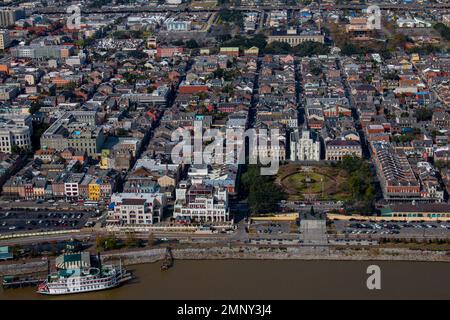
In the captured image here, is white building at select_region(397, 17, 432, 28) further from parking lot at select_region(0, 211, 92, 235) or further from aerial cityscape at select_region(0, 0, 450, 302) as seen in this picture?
parking lot at select_region(0, 211, 92, 235)

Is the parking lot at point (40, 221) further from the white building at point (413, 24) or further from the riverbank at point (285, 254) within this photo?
the white building at point (413, 24)

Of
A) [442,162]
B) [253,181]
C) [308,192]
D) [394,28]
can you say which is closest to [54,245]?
[253,181]

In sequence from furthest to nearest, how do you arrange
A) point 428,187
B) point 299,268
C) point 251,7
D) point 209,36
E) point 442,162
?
1. point 251,7
2. point 209,36
3. point 442,162
4. point 428,187
5. point 299,268

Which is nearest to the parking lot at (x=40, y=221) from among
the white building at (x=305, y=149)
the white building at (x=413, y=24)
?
the white building at (x=305, y=149)

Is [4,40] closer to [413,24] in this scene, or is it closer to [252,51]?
[252,51]

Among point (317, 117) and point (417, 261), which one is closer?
point (417, 261)

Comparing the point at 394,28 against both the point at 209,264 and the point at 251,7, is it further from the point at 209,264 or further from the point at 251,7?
the point at 209,264
